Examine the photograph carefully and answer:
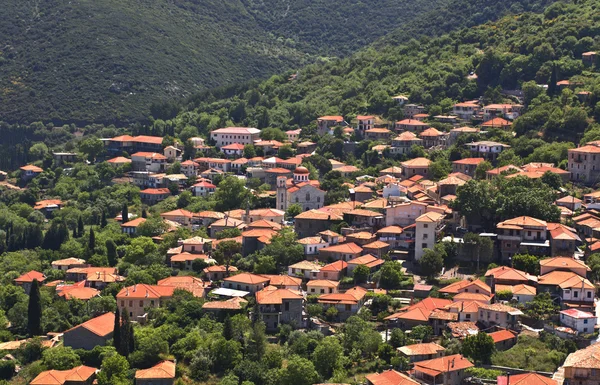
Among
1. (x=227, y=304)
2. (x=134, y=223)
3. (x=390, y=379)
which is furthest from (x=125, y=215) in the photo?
(x=390, y=379)

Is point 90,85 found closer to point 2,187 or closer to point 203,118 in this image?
point 203,118

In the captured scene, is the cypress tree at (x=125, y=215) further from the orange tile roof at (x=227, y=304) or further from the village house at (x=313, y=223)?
the orange tile roof at (x=227, y=304)

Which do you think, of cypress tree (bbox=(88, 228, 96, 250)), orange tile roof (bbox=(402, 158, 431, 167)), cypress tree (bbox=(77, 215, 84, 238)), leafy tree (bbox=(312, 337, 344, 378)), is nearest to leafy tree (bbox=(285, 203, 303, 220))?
orange tile roof (bbox=(402, 158, 431, 167))

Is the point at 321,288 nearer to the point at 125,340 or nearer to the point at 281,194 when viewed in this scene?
the point at 125,340

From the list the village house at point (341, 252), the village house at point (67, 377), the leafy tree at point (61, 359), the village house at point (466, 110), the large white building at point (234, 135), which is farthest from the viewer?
the large white building at point (234, 135)

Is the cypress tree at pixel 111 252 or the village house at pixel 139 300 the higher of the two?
the cypress tree at pixel 111 252

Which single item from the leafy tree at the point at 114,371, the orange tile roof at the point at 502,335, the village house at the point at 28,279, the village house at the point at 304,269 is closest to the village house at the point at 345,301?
the village house at the point at 304,269

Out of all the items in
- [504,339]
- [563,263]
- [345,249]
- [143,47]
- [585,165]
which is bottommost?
[504,339]
